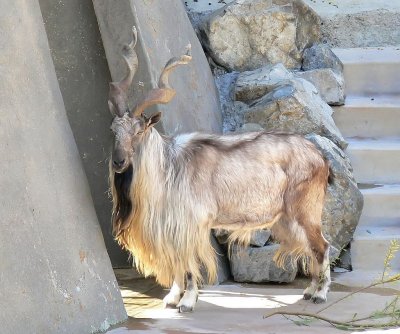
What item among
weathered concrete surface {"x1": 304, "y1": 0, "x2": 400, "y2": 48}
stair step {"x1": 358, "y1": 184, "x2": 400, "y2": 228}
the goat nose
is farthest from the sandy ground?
weathered concrete surface {"x1": 304, "y1": 0, "x2": 400, "y2": 48}

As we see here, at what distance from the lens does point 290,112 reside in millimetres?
8852

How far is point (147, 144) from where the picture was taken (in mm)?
6902

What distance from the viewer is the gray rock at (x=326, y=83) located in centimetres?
977

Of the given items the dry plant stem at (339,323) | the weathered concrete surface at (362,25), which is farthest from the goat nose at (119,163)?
the weathered concrete surface at (362,25)

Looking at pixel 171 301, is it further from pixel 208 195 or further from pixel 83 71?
pixel 83 71

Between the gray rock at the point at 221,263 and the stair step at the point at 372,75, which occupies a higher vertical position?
the stair step at the point at 372,75

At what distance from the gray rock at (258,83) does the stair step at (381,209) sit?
128 centimetres

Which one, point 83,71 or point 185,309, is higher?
point 83,71

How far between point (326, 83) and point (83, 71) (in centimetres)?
275

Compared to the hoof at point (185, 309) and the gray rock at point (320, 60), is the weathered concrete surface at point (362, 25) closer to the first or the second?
the gray rock at point (320, 60)

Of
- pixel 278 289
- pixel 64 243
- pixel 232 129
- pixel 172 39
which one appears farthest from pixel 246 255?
pixel 64 243

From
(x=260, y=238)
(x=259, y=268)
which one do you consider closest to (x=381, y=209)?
(x=260, y=238)

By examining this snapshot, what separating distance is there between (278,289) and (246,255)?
43 cm

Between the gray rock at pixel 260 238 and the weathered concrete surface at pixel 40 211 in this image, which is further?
the gray rock at pixel 260 238
